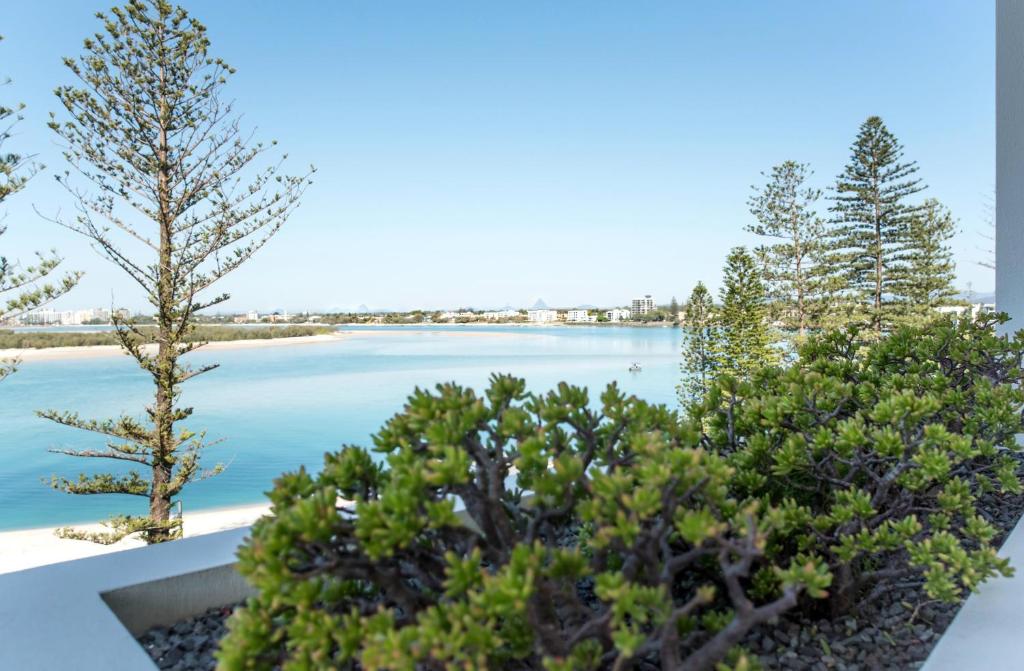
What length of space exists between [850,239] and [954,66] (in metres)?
6.01

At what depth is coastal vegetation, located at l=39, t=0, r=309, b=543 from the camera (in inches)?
275

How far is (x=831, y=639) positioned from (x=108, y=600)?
1.98 meters

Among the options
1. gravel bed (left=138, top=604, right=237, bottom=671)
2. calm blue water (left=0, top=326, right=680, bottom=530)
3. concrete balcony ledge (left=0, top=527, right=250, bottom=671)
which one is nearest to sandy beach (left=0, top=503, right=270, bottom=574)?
calm blue water (left=0, top=326, right=680, bottom=530)

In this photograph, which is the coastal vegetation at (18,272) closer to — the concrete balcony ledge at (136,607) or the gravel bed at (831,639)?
the concrete balcony ledge at (136,607)

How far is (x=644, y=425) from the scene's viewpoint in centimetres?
141

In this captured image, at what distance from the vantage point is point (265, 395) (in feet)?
69.3

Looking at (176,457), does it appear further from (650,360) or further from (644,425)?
(650,360)

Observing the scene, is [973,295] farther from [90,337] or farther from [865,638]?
[90,337]

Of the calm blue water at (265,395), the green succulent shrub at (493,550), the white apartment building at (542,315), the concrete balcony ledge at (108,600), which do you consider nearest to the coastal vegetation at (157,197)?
the calm blue water at (265,395)

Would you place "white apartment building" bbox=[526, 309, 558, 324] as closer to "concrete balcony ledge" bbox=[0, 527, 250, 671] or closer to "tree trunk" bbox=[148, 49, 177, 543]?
"tree trunk" bbox=[148, 49, 177, 543]

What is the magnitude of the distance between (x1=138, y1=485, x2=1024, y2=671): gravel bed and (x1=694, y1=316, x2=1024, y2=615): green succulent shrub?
7cm

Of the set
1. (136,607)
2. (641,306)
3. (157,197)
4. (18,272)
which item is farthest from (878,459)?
(641,306)

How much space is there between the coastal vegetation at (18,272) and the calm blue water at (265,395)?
1565 mm

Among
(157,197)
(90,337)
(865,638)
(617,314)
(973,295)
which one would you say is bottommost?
(865,638)
